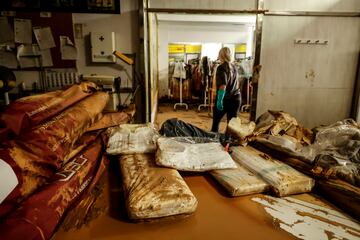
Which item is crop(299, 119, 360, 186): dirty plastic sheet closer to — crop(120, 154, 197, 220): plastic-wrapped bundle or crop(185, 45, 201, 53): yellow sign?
crop(120, 154, 197, 220): plastic-wrapped bundle

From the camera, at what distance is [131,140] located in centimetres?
164

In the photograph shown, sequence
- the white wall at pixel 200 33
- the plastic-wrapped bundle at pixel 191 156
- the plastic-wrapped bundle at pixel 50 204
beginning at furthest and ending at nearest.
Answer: the white wall at pixel 200 33 < the plastic-wrapped bundle at pixel 191 156 < the plastic-wrapped bundle at pixel 50 204

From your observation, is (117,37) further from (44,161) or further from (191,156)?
(44,161)

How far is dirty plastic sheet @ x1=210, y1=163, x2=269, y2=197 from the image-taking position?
1.29 m

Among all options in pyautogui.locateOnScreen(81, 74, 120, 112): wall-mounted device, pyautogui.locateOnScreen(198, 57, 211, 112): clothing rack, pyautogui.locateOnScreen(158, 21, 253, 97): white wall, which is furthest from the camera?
pyautogui.locateOnScreen(158, 21, 253, 97): white wall

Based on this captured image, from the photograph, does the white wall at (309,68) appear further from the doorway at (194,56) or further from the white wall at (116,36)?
the doorway at (194,56)

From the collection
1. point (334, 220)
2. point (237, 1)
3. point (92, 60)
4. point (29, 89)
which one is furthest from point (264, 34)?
point (29, 89)

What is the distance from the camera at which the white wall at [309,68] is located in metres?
2.89

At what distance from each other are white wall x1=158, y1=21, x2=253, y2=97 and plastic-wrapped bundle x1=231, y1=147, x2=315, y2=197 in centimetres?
553

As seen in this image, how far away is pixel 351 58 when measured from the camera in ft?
9.99

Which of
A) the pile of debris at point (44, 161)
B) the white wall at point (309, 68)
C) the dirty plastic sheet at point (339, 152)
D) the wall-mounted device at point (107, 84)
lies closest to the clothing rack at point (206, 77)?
the white wall at point (309, 68)

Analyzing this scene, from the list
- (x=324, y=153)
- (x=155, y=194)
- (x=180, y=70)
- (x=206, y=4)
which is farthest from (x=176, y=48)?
(x=155, y=194)

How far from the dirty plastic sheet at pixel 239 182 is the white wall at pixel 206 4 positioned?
6.84 ft

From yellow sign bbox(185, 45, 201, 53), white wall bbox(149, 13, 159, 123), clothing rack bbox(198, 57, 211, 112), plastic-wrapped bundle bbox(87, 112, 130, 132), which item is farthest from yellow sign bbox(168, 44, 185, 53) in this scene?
plastic-wrapped bundle bbox(87, 112, 130, 132)
